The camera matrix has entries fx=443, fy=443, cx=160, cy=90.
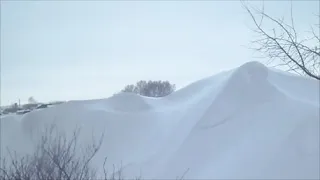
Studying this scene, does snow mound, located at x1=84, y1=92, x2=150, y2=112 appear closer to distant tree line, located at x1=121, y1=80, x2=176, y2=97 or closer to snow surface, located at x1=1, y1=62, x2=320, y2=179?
snow surface, located at x1=1, y1=62, x2=320, y2=179

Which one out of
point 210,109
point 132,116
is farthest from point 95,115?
point 210,109

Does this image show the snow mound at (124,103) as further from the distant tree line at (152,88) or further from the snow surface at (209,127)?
the distant tree line at (152,88)

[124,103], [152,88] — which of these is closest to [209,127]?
[124,103]

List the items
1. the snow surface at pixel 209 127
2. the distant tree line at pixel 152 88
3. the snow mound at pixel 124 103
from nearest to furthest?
the snow surface at pixel 209 127 → the snow mound at pixel 124 103 → the distant tree line at pixel 152 88

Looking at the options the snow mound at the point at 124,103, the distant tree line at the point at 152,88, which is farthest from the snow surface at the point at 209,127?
the distant tree line at the point at 152,88

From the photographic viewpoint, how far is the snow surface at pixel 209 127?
24.5 feet

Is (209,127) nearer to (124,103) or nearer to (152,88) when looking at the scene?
(124,103)

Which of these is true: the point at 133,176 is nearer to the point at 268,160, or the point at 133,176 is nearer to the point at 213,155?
the point at 213,155

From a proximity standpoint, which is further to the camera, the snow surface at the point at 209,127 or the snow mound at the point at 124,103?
the snow mound at the point at 124,103

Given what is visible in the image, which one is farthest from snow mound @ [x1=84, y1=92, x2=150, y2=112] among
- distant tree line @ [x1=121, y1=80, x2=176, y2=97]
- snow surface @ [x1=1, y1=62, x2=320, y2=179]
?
distant tree line @ [x1=121, y1=80, x2=176, y2=97]

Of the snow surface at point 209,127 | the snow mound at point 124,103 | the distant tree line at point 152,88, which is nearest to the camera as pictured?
the snow surface at point 209,127

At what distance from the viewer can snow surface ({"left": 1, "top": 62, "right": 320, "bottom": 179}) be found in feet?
24.5

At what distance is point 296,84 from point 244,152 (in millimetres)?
2230

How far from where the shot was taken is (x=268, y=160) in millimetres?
7379
